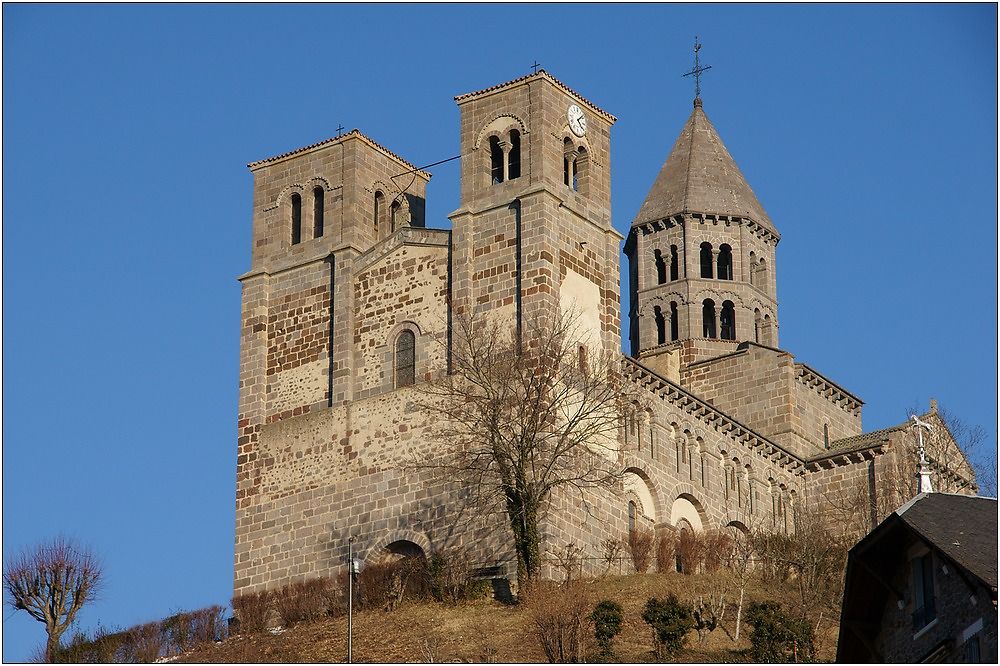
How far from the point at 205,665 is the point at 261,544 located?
1135cm

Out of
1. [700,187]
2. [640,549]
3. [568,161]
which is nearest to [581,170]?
[568,161]

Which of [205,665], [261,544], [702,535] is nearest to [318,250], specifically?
[261,544]

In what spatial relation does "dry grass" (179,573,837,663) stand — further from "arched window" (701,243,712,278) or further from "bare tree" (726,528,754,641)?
"arched window" (701,243,712,278)

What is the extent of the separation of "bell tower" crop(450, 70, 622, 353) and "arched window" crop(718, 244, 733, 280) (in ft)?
60.0

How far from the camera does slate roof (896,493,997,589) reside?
3516cm

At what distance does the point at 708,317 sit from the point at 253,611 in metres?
26.3

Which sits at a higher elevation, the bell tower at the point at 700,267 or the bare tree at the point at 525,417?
the bell tower at the point at 700,267

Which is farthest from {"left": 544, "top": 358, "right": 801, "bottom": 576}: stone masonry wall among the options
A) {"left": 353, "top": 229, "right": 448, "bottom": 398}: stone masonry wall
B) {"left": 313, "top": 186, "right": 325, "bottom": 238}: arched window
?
{"left": 313, "top": 186, "right": 325, "bottom": 238}: arched window

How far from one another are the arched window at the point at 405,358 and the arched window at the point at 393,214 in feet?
15.2

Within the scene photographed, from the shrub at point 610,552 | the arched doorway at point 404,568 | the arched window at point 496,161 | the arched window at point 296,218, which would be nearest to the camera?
the arched doorway at point 404,568

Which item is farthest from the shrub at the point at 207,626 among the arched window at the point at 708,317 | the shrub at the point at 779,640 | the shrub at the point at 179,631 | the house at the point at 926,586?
the arched window at the point at 708,317

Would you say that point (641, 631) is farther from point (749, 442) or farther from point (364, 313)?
point (749, 442)

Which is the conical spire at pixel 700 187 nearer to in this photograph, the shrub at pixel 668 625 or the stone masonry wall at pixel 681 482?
the stone masonry wall at pixel 681 482

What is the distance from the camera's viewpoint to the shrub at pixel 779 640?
4538cm
